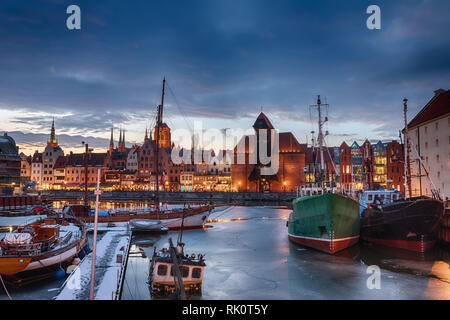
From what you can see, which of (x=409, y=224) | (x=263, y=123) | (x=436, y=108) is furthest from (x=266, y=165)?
(x=409, y=224)

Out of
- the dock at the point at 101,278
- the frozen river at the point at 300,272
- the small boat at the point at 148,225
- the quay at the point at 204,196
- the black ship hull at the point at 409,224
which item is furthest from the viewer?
the quay at the point at 204,196

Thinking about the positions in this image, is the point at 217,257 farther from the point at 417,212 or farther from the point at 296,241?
the point at 417,212

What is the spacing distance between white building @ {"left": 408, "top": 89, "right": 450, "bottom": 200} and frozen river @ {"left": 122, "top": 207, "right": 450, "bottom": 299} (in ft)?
54.4

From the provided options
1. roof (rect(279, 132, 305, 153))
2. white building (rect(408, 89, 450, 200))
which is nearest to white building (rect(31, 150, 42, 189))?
roof (rect(279, 132, 305, 153))

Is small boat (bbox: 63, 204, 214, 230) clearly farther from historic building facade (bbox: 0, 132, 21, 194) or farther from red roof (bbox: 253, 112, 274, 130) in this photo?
red roof (bbox: 253, 112, 274, 130)

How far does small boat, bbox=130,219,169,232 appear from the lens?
42.3 metres

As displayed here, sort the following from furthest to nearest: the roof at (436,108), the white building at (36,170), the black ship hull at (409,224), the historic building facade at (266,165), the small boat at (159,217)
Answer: the white building at (36,170), the historic building facade at (266,165), the small boat at (159,217), the roof at (436,108), the black ship hull at (409,224)

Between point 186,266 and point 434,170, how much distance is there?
4061 cm

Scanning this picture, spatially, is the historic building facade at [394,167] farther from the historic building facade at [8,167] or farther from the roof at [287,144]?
the historic building facade at [8,167]

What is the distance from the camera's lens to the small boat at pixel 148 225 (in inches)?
1667

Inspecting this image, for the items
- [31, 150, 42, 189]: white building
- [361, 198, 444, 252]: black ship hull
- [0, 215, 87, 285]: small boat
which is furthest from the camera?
[31, 150, 42, 189]: white building

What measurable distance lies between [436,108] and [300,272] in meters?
37.3

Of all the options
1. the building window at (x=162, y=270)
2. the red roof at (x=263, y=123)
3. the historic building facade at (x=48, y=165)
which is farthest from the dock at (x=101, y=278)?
the historic building facade at (x=48, y=165)

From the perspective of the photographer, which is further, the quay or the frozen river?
the quay
